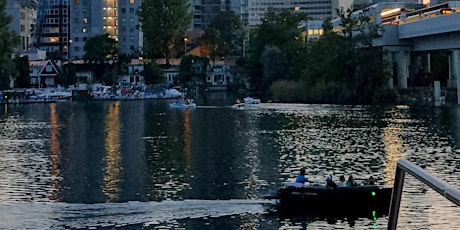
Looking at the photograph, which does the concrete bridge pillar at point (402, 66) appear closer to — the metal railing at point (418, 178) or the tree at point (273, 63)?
the tree at point (273, 63)

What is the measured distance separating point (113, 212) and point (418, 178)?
80.8ft

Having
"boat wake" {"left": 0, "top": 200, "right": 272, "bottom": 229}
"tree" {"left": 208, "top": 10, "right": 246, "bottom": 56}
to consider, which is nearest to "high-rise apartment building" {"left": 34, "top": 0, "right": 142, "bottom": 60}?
"tree" {"left": 208, "top": 10, "right": 246, "bottom": 56}

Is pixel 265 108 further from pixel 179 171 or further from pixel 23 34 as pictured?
pixel 23 34

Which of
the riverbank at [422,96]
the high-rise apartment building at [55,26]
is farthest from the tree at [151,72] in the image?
the riverbank at [422,96]

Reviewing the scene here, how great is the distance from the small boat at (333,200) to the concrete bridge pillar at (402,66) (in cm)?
7154

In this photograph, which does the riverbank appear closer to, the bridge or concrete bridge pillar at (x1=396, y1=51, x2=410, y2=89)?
concrete bridge pillar at (x1=396, y1=51, x2=410, y2=89)

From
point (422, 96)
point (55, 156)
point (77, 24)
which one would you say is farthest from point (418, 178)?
point (77, 24)

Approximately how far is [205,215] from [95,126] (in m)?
50.7

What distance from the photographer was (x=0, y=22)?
122m

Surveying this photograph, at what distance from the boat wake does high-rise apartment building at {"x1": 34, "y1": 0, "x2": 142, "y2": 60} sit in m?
154

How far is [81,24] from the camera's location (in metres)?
184

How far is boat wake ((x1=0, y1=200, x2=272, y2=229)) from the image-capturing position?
2595 centimetres

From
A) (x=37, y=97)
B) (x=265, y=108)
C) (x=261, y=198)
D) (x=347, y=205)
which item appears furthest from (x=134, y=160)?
(x=37, y=97)

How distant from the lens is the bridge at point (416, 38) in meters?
81.2
